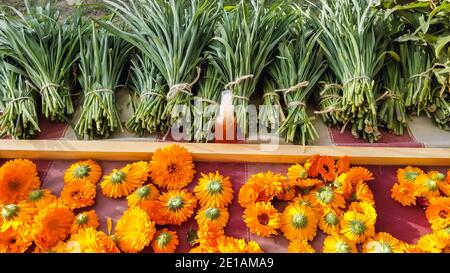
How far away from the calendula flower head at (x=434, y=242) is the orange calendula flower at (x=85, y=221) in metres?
1.08

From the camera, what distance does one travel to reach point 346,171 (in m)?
1.56

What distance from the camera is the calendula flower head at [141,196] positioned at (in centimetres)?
146

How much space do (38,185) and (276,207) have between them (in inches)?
33.6

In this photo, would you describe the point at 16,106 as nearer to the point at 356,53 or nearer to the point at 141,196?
the point at 141,196

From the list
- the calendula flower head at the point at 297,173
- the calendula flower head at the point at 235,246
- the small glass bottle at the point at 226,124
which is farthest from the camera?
A: the small glass bottle at the point at 226,124

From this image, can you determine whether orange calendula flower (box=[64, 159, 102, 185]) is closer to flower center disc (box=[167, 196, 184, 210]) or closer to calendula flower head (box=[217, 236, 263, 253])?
flower center disc (box=[167, 196, 184, 210])

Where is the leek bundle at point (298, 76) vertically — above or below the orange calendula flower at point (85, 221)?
above

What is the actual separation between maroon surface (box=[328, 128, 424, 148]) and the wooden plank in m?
0.07

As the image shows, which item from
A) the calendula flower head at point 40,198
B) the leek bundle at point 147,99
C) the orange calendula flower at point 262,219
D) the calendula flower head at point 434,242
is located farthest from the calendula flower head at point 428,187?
the calendula flower head at point 40,198

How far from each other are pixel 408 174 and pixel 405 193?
0.27 feet

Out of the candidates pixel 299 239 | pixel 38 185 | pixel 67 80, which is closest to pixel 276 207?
pixel 299 239

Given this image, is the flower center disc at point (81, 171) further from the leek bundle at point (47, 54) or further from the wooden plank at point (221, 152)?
the leek bundle at point (47, 54)

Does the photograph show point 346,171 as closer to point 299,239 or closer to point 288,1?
point 299,239

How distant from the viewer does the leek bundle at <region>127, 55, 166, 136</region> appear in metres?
1.68
